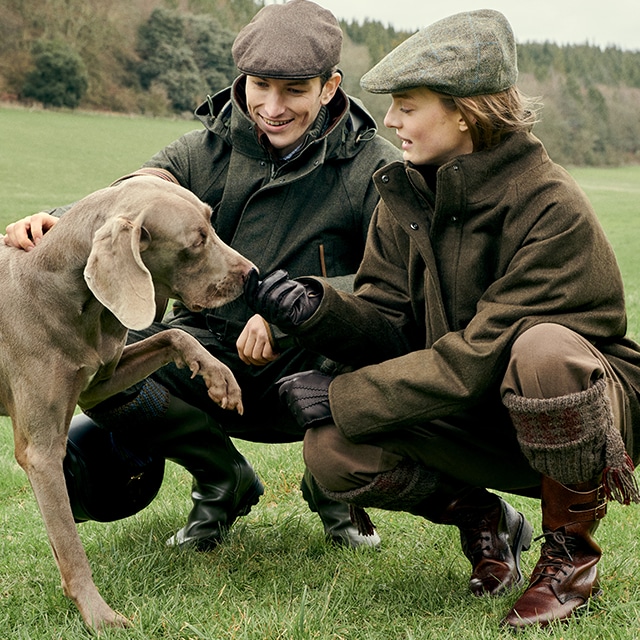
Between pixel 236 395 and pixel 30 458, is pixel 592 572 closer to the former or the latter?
pixel 236 395

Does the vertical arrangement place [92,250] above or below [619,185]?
above

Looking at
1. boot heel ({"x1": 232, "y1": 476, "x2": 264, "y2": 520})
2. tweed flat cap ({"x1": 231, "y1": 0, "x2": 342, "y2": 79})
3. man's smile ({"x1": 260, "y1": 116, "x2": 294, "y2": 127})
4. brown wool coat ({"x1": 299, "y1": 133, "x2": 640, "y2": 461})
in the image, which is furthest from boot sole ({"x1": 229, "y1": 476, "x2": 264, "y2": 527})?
tweed flat cap ({"x1": 231, "y1": 0, "x2": 342, "y2": 79})

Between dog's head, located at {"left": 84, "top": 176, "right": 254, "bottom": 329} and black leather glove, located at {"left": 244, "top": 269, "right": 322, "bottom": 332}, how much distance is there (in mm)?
295

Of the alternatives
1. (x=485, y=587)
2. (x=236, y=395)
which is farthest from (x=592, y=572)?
(x=236, y=395)

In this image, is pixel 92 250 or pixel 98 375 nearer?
pixel 92 250

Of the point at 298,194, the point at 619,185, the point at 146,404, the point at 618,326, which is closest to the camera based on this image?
the point at 618,326

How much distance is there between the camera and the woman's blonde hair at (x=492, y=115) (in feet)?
9.98

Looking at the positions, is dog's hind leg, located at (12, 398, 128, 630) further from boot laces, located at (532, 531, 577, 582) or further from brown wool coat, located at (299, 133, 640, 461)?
boot laces, located at (532, 531, 577, 582)

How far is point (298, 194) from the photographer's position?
3.95 m

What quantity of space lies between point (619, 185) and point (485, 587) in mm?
51201

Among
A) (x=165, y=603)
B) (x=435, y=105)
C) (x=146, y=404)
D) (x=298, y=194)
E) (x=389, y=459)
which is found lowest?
(x=165, y=603)

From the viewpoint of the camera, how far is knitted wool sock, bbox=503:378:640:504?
266 centimetres

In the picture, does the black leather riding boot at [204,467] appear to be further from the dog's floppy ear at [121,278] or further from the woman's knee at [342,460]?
the dog's floppy ear at [121,278]

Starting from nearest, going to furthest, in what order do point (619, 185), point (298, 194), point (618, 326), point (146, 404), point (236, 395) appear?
point (618, 326), point (236, 395), point (146, 404), point (298, 194), point (619, 185)
